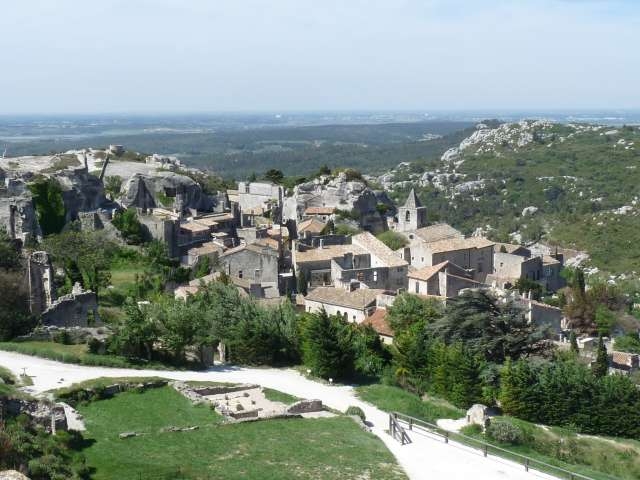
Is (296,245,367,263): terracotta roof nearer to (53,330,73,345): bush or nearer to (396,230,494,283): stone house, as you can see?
(396,230,494,283): stone house

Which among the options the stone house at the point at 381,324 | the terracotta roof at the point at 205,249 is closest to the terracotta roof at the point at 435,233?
the terracotta roof at the point at 205,249

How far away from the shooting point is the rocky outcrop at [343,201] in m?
60.2

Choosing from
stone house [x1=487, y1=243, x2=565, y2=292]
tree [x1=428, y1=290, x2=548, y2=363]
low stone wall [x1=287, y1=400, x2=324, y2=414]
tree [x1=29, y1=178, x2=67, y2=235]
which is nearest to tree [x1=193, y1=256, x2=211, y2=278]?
tree [x1=29, y1=178, x2=67, y2=235]

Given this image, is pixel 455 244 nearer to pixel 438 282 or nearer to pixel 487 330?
pixel 438 282

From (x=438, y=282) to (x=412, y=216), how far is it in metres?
13.9

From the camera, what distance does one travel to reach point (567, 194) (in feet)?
405

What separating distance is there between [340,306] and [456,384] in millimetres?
12624

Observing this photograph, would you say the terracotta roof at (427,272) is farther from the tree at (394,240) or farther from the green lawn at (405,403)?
the green lawn at (405,403)

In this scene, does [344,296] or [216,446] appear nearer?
[216,446]

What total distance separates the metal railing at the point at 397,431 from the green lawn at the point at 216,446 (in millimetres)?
750

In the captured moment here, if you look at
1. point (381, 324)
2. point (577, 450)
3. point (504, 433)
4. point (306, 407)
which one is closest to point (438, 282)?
point (381, 324)

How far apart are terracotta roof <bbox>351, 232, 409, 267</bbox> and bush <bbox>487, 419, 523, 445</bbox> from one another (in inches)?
878

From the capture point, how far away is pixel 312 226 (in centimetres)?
5447

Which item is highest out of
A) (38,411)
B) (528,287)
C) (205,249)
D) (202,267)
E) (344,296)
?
(38,411)
